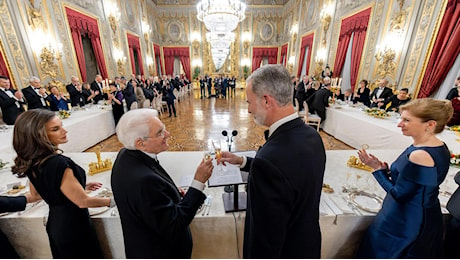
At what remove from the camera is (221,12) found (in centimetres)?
590

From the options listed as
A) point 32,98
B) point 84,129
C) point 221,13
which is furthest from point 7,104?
point 221,13

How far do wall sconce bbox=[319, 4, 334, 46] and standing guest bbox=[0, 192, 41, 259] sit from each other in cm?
1110

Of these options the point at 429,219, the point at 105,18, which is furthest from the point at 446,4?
the point at 105,18

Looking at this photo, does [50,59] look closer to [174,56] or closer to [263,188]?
[263,188]

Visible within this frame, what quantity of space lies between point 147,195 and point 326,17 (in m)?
10.9

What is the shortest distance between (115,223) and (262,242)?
3.64ft

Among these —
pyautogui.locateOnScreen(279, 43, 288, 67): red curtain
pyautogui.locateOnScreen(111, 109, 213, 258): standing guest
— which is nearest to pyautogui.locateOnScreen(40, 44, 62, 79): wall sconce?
pyautogui.locateOnScreen(111, 109, 213, 258): standing guest

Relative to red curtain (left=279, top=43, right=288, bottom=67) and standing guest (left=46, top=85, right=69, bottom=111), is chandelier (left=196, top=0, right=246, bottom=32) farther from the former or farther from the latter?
red curtain (left=279, top=43, right=288, bottom=67)

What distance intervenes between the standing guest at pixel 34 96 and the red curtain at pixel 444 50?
9.18 m

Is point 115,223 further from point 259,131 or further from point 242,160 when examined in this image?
point 259,131

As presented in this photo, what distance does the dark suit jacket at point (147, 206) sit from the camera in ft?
2.91

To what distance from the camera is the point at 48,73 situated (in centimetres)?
530

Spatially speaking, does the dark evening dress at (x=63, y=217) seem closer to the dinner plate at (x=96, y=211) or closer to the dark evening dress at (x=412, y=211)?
the dinner plate at (x=96, y=211)

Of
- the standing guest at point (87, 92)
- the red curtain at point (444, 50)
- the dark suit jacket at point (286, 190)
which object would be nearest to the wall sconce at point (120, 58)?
the standing guest at point (87, 92)
